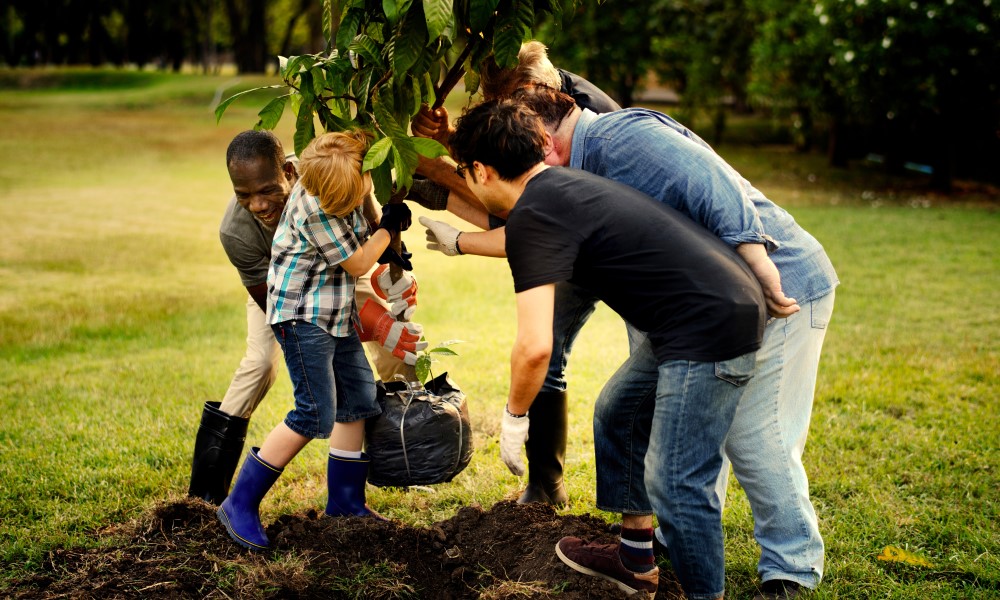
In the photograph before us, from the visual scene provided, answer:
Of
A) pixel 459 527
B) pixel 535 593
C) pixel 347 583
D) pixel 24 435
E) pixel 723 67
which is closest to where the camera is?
pixel 535 593

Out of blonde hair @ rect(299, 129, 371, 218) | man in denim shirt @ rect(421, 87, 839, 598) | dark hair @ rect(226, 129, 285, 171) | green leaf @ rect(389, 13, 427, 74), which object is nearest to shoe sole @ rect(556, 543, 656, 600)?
man in denim shirt @ rect(421, 87, 839, 598)

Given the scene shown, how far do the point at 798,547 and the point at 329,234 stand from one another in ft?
7.24

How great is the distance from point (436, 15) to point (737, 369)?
1519 millimetres

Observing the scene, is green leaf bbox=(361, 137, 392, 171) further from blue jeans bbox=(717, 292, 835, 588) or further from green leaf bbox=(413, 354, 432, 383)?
blue jeans bbox=(717, 292, 835, 588)

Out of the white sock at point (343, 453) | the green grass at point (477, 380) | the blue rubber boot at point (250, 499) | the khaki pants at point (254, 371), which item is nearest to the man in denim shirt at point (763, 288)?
the green grass at point (477, 380)

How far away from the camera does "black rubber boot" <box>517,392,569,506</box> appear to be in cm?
444

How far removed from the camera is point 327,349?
390 centimetres

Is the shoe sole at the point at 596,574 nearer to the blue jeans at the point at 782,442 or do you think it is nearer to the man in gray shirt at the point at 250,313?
the blue jeans at the point at 782,442

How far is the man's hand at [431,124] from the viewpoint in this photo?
4.01 meters

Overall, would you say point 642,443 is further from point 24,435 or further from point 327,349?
point 24,435

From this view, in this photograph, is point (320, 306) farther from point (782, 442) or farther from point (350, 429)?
point (782, 442)

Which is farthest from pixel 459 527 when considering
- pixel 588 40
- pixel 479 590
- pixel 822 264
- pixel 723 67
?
pixel 588 40

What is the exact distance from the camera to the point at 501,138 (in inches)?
121

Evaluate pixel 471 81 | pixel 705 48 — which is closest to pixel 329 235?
pixel 471 81
